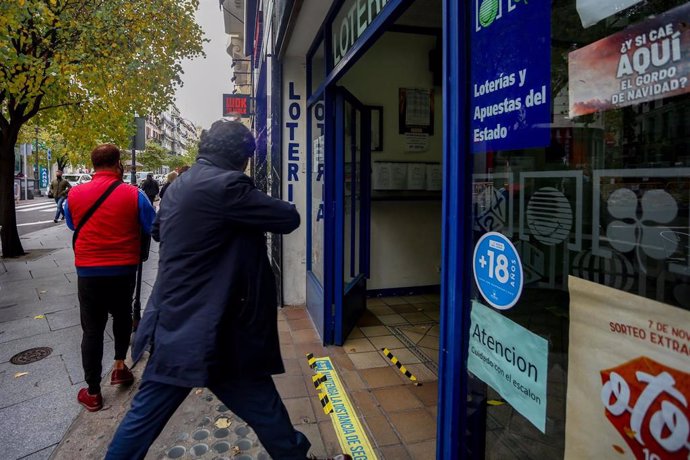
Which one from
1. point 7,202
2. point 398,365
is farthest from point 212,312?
point 7,202

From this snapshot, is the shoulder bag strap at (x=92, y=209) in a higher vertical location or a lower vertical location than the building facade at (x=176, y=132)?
lower

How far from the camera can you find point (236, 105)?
868 cm

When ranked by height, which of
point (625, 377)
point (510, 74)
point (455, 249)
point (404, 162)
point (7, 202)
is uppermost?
point (404, 162)

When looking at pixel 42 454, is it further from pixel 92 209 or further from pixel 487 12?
pixel 487 12

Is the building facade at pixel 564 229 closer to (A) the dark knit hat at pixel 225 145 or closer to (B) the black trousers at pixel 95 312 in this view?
(A) the dark knit hat at pixel 225 145

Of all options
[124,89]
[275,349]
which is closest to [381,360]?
[275,349]

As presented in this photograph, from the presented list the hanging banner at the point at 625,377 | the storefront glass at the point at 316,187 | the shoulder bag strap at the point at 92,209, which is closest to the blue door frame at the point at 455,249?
the hanging banner at the point at 625,377

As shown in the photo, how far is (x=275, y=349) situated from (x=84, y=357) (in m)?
1.94

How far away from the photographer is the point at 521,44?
55.6 inches

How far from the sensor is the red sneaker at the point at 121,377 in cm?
357

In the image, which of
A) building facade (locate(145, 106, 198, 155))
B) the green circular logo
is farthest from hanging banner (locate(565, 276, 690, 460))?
building facade (locate(145, 106, 198, 155))

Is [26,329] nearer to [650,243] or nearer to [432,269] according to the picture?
[432,269]

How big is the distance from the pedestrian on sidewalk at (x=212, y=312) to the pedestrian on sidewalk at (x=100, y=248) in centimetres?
144

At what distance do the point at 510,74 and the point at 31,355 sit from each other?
4830 millimetres
